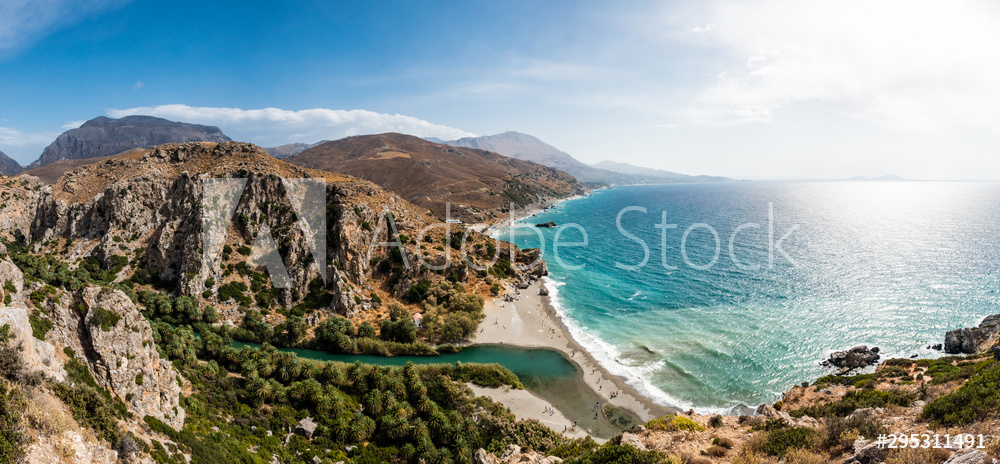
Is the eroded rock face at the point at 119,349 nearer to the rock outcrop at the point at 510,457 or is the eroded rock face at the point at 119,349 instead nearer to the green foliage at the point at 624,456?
the rock outcrop at the point at 510,457

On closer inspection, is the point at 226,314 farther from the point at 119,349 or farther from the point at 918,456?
the point at 918,456

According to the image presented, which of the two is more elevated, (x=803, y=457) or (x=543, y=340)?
(x=803, y=457)

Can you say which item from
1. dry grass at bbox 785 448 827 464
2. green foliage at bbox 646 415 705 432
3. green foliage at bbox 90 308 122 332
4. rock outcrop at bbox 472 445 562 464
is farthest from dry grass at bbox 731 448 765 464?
green foliage at bbox 90 308 122 332

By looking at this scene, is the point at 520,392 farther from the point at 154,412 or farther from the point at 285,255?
the point at 285,255

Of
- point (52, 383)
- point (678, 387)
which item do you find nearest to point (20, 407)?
point (52, 383)

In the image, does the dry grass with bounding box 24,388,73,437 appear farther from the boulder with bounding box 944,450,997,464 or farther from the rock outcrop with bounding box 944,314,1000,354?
the rock outcrop with bounding box 944,314,1000,354

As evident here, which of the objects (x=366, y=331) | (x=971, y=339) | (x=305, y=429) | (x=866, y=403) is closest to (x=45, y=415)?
(x=305, y=429)
